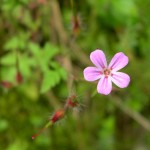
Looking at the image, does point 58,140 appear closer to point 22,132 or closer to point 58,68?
point 22,132

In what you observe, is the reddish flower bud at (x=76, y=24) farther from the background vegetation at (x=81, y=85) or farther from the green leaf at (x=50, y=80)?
the background vegetation at (x=81, y=85)

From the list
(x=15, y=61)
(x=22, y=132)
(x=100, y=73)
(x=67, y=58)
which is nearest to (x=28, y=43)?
(x=15, y=61)

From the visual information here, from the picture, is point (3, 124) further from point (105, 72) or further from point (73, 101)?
point (105, 72)

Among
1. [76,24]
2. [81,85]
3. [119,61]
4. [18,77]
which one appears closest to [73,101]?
[119,61]

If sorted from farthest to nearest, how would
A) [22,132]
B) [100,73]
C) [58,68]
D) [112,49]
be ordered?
[112,49], [22,132], [58,68], [100,73]

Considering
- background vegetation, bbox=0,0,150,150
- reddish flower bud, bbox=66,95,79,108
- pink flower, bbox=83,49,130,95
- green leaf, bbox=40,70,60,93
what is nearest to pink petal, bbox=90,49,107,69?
pink flower, bbox=83,49,130,95

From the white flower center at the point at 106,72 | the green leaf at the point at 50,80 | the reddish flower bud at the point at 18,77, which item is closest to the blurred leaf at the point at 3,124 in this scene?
the reddish flower bud at the point at 18,77
